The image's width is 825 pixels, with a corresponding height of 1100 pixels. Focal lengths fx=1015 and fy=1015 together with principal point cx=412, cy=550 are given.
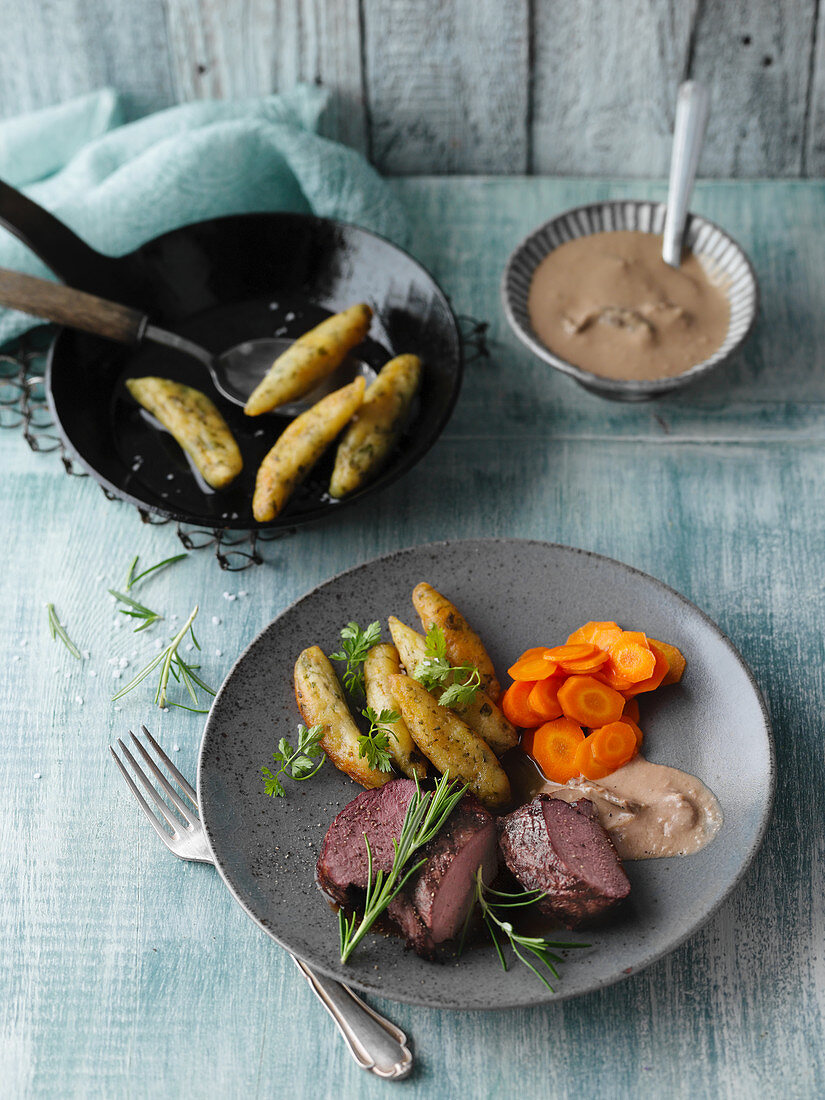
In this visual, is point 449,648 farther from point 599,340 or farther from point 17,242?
point 17,242

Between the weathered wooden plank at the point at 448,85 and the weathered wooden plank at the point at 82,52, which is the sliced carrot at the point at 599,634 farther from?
the weathered wooden plank at the point at 82,52

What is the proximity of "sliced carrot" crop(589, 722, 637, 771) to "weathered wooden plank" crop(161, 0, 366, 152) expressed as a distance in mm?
1616

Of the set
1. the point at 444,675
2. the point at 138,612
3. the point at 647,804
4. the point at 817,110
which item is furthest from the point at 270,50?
the point at 647,804

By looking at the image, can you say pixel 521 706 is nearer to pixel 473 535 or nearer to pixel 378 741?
pixel 378 741

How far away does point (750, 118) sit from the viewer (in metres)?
2.28

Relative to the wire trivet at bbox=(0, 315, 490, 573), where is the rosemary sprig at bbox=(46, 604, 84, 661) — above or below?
below

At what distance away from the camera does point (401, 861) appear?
4.07 ft

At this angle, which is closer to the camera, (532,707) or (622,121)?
(532,707)

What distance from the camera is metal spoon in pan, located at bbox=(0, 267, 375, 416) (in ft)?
5.97

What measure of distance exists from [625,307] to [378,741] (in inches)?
38.8

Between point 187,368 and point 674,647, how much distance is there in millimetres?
1079

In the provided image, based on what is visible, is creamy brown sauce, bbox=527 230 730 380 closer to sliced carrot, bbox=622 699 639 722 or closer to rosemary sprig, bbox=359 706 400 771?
sliced carrot, bbox=622 699 639 722

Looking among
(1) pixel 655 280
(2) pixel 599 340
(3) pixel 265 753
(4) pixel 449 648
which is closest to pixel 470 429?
(2) pixel 599 340

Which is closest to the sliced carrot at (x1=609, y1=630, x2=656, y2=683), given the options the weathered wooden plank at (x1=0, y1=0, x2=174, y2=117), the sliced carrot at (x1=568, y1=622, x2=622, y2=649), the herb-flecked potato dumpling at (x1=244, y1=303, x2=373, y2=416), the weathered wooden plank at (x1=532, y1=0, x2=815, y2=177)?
the sliced carrot at (x1=568, y1=622, x2=622, y2=649)
